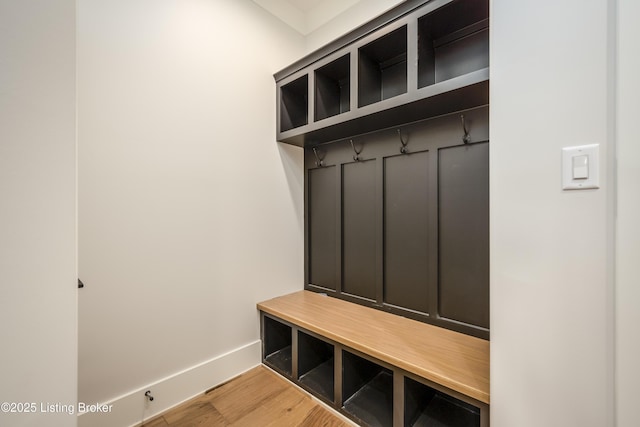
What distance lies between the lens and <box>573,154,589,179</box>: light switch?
0.71 metres

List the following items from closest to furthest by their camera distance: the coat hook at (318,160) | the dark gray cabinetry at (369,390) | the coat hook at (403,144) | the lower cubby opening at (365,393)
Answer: the dark gray cabinetry at (369,390) < the lower cubby opening at (365,393) < the coat hook at (403,144) < the coat hook at (318,160)

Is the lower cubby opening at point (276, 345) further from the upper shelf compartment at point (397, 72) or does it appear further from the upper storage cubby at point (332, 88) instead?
the upper storage cubby at point (332, 88)

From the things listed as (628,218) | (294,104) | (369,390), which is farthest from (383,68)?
(369,390)

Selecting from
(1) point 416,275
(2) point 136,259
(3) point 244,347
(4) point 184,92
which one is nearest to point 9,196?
(2) point 136,259

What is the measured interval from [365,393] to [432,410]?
1.22 ft

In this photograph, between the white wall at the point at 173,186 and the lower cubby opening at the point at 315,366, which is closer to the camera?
the white wall at the point at 173,186

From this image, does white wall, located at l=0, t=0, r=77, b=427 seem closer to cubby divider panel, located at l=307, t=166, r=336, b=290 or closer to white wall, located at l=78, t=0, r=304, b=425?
white wall, located at l=78, t=0, r=304, b=425

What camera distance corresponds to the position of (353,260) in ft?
6.51

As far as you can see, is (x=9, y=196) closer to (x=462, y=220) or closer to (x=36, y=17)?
(x=36, y=17)

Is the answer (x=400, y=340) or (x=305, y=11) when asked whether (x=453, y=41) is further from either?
(x=400, y=340)

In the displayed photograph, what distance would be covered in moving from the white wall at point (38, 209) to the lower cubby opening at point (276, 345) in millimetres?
A: 1404

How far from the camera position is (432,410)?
1401 millimetres

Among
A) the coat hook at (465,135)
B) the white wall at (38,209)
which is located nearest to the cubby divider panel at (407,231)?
the coat hook at (465,135)

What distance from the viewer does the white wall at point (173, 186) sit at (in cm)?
128
